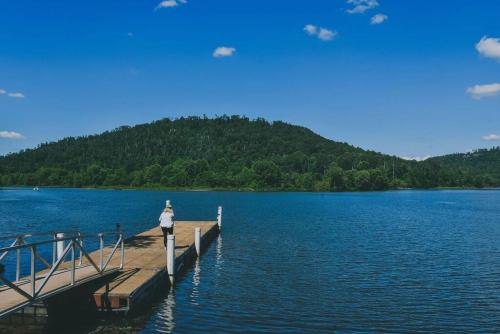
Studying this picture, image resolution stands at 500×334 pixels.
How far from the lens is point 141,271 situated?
59.7 ft

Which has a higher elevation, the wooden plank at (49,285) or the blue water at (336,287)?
the wooden plank at (49,285)

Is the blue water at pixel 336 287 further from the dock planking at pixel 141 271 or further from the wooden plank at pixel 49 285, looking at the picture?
the wooden plank at pixel 49 285

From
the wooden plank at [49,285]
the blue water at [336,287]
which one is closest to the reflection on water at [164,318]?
the blue water at [336,287]

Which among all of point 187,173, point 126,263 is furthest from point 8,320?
point 187,173

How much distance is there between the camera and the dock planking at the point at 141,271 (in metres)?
14.5

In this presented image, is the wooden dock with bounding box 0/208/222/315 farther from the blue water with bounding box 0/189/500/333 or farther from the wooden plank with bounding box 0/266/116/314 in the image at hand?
the blue water with bounding box 0/189/500/333

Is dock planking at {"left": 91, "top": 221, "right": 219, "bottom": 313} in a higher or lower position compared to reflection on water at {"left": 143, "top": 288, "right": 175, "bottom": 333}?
higher

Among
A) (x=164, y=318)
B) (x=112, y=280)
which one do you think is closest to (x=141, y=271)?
(x=112, y=280)

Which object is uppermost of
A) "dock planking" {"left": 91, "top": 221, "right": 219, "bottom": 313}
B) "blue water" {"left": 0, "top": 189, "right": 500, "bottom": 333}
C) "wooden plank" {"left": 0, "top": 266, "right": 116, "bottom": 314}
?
"wooden plank" {"left": 0, "top": 266, "right": 116, "bottom": 314}

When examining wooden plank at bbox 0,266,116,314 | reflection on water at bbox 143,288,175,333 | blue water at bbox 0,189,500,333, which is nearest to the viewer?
wooden plank at bbox 0,266,116,314

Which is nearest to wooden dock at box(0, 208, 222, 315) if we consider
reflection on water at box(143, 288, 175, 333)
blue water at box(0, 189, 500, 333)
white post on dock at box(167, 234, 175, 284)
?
white post on dock at box(167, 234, 175, 284)

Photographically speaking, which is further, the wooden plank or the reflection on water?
the reflection on water

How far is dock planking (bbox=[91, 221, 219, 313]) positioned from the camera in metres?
14.5

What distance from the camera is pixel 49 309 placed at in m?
13.7
